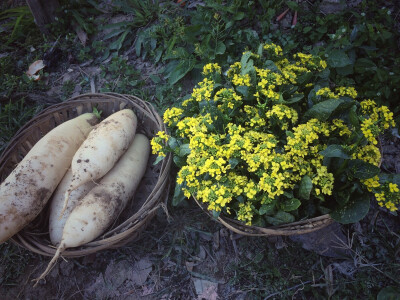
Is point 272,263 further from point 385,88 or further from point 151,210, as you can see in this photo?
point 385,88

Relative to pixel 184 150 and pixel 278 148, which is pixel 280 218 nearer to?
pixel 278 148

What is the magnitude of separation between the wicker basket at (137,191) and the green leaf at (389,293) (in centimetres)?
153

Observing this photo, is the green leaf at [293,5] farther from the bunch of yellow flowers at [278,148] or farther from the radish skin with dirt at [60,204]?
the radish skin with dirt at [60,204]

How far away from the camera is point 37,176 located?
7.57 feet

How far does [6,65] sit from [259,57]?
2908 mm

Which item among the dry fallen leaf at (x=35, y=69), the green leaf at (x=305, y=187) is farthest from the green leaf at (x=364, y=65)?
the dry fallen leaf at (x=35, y=69)

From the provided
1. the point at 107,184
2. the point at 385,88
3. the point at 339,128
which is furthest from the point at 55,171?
the point at 385,88

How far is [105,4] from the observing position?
148 inches

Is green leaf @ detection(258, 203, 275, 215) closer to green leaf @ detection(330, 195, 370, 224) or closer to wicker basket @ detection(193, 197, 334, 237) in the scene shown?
wicker basket @ detection(193, 197, 334, 237)

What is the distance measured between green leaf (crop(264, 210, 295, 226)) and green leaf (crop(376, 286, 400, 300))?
81 cm

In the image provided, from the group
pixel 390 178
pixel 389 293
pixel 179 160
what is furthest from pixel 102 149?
pixel 389 293

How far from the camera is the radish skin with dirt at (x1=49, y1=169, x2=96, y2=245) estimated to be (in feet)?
7.44

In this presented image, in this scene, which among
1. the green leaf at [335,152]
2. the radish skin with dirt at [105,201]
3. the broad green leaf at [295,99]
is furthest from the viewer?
the radish skin with dirt at [105,201]

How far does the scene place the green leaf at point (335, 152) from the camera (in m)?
1.67
